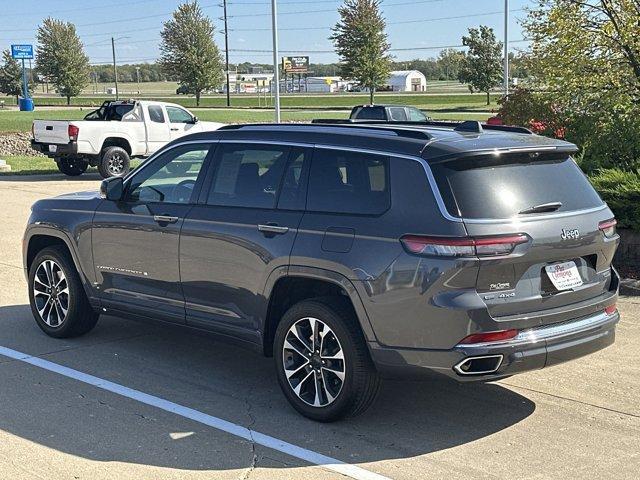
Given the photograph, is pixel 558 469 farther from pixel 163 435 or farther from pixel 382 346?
pixel 163 435

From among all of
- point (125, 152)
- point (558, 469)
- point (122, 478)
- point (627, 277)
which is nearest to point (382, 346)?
point (558, 469)

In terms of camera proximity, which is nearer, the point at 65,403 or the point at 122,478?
the point at 122,478

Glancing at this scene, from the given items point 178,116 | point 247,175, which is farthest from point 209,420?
point 178,116

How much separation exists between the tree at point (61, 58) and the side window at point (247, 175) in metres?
70.9

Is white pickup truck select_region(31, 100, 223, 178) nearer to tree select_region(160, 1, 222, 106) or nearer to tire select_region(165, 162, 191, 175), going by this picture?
tire select_region(165, 162, 191, 175)

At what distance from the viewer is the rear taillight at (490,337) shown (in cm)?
449

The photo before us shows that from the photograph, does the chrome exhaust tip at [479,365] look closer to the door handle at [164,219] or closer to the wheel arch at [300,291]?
the wheel arch at [300,291]

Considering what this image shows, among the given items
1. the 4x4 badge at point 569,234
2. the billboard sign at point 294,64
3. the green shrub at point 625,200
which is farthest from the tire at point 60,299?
the billboard sign at point 294,64

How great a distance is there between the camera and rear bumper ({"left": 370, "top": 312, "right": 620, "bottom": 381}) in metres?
4.52

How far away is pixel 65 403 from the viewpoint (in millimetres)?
5426

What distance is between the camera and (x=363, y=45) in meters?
58.7

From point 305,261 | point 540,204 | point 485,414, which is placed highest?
point 540,204

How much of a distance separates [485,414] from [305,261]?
1528mm

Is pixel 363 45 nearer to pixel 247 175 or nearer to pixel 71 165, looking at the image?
pixel 71 165
